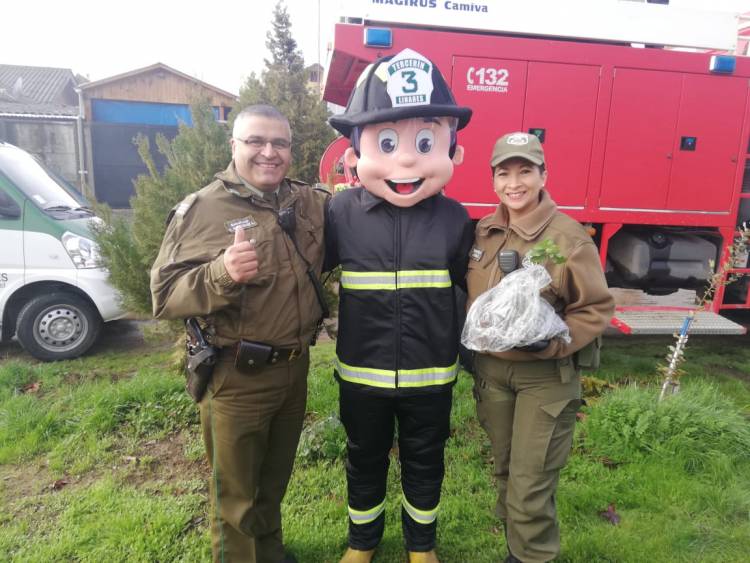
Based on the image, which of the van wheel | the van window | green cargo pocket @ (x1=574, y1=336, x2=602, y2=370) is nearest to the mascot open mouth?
green cargo pocket @ (x1=574, y1=336, x2=602, y2=370)

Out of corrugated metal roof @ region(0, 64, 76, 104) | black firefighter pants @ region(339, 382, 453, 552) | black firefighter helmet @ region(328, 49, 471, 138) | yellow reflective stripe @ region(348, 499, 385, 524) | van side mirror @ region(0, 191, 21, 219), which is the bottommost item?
yellow reflective stripe @ region(348, 499, 385, 524)

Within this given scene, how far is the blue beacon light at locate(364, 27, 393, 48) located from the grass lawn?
2.67 metres

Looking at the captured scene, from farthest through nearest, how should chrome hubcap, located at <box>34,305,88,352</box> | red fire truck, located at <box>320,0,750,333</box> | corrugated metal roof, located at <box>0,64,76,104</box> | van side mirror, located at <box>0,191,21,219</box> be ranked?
1. corrugated metal roof, located at <box>0,64,76,104</box>
2. chrome hubcap, located at <box>34,305,88,352</box>
3. van side mirror, located at <box>0,191,21,219</box>
4. red fire truck, located at <box>320,0,750,333</box>

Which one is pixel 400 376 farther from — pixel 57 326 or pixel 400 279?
A: pixel 57 326

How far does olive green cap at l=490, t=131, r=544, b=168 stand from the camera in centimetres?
216

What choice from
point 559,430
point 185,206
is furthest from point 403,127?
point 559,430

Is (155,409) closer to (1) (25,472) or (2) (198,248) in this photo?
(1) (25,472)

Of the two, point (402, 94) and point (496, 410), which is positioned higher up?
point (402, 94)

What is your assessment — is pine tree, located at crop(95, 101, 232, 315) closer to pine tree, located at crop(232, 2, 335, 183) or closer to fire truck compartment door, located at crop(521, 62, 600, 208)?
pine tree, located at crop(232, 2, 335, 183)

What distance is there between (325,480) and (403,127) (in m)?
2.07

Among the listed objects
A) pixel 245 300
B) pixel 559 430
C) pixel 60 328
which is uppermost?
pixel 245 300

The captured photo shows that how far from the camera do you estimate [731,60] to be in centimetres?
440

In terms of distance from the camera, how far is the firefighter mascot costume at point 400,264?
2.17 m

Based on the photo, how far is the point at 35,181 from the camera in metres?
4.97
